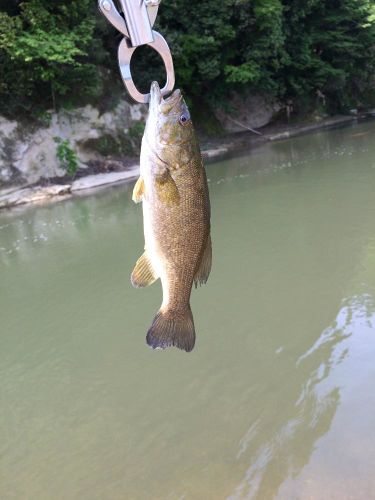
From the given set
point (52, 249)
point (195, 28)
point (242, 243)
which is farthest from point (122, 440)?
point (195, 28)

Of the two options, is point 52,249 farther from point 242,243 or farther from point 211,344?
point 211,344

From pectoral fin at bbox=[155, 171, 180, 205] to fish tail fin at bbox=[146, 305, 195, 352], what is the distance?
0.45 metres

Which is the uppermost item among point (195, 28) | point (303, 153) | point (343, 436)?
point (195, 28)

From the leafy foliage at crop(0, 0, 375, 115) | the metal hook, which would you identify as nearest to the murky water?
the metal hook

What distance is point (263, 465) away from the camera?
3975 mm

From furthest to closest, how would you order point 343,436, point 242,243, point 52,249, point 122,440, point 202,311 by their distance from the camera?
1. point 52,249
2. point 242,243
3. point 202,311
4. point 122,440
5. point 343,436

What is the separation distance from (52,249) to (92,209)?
3.23m

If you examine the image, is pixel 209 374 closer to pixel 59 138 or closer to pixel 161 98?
pixel 161 98

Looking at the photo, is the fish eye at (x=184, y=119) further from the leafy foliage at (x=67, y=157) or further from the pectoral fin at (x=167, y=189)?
the leafy foliage at (x=67, y=157)

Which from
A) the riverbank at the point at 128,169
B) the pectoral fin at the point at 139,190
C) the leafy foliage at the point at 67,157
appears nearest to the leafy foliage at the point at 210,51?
the leafy foliage at the point at 67,157

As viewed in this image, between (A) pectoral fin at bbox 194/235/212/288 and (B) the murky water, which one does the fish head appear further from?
(B) the murky water

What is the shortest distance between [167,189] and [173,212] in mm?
91

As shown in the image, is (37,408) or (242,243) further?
(242,243)

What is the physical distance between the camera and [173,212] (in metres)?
2.02
